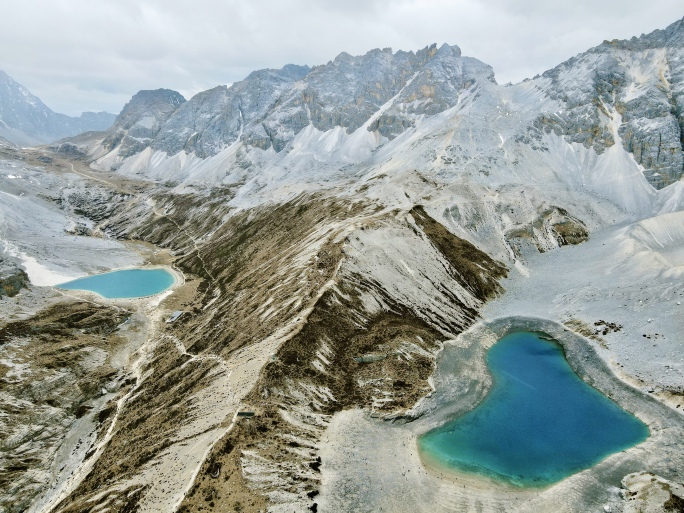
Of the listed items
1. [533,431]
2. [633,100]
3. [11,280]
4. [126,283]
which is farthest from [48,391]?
[633,100]

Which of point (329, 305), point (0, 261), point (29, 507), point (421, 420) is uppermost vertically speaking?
point (0, 261)

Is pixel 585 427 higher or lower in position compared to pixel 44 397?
lower

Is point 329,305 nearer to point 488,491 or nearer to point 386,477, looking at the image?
point 386,477

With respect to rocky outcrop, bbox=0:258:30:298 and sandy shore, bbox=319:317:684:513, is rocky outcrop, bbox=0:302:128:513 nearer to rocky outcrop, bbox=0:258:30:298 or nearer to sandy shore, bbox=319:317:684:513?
rocky outcrop, bbox=0:258:30:298

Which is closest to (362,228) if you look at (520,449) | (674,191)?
(520,449)

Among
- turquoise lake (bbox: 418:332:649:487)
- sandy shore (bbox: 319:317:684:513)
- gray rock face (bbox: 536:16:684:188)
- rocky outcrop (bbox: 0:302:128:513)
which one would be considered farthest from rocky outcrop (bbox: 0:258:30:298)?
gray rock face (bbox: 536:16:684:188)

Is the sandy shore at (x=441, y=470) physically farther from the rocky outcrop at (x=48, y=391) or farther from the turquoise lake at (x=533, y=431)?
the rocky outcrop at (x=48, y=391)
